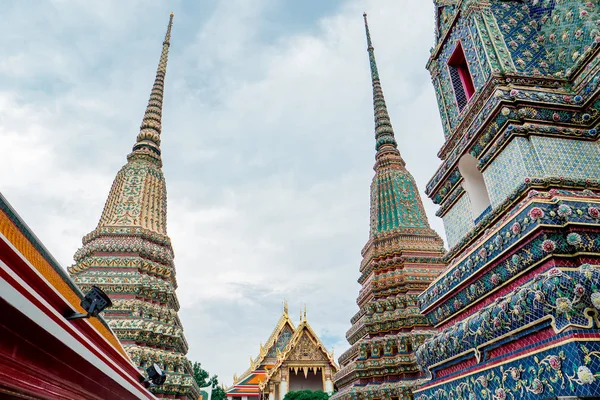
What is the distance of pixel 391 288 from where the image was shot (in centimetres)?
1523

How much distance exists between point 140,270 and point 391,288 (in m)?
8.63

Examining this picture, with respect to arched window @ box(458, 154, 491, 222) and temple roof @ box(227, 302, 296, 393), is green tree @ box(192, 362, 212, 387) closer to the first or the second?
temple roof @ box(227, 302, 296, 393)

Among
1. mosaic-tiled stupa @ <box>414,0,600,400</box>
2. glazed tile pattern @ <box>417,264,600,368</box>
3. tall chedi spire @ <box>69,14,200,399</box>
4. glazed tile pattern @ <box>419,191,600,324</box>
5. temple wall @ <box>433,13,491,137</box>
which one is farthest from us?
tall chedi spire @ <box>69,14,200,399</box>

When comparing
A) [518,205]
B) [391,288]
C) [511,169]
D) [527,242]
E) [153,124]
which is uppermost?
[153,124]

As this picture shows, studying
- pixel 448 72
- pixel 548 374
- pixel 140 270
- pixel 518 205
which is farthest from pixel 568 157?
pixel 140 270

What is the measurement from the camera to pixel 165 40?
22703 millimetres

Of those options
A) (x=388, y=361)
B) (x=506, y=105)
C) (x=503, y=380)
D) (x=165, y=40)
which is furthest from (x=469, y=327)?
(x=165, y=40)

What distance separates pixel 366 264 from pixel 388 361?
4260mm

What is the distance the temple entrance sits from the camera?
25.4 m

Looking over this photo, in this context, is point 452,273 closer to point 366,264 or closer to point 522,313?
point 522,313

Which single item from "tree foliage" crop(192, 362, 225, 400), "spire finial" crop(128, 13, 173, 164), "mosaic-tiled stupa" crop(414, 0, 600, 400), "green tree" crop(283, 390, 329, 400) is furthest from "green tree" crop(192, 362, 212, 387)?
A: "mosaic-tiled stupa" crop(414, 0, 600, 400)

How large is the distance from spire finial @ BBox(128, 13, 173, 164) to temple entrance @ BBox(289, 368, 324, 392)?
15754mm

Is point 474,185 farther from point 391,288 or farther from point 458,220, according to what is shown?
point 391,288

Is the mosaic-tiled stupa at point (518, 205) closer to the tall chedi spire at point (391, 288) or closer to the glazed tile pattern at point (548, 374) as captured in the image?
the glazed tile pattern at point (548, 374)
